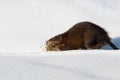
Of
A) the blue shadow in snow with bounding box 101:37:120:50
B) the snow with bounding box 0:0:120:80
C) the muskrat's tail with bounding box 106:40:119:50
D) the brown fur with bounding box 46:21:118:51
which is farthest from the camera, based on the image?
the blue shadow in snow with bounding box 101:37:120:50

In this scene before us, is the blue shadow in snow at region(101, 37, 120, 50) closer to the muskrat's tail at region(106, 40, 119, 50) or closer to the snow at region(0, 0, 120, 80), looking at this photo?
the snow at region(0, 0, 120, 80)

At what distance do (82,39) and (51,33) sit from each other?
4.92 ft

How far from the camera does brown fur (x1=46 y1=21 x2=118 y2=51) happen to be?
6.72 metres

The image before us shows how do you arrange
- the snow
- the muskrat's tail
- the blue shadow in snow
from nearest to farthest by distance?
the snow → the muskrat's tail → the blue shadow in snow

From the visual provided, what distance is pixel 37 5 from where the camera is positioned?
929 cm

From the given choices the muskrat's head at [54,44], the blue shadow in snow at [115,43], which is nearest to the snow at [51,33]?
the blue shadow in snow at [115,43]

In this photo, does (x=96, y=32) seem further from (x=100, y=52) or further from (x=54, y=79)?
(x=54, y=79)

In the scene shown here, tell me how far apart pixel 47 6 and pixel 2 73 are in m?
5.38

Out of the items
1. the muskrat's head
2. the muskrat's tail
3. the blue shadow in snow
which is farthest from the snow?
the muskrat's head

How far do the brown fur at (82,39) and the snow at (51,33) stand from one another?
17cm

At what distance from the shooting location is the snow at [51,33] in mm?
4199

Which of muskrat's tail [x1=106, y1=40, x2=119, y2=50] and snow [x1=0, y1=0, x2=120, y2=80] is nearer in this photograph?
snow [x1=0, y1=0, x2=120, y2=80]

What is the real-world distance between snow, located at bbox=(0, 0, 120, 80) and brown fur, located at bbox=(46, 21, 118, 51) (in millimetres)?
169

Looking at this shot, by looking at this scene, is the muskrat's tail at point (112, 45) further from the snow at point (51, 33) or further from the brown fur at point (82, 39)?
the snow at point (51, 33)
